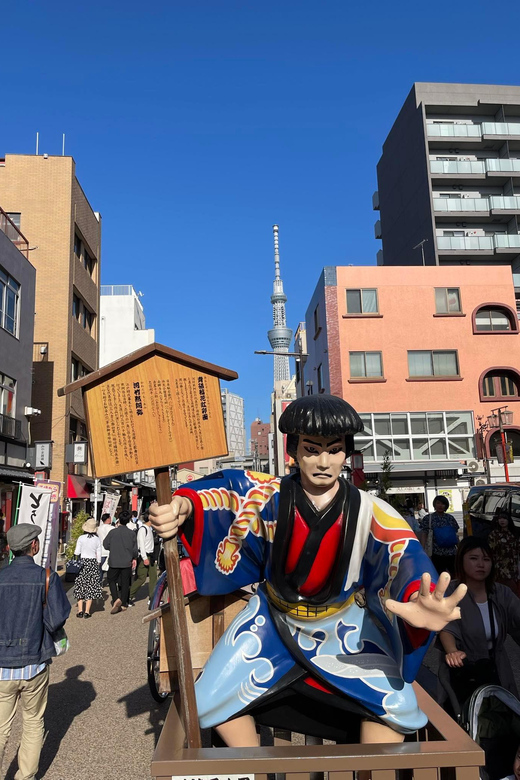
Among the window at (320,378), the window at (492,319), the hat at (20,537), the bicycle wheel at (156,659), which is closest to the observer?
the hat at (20,537)

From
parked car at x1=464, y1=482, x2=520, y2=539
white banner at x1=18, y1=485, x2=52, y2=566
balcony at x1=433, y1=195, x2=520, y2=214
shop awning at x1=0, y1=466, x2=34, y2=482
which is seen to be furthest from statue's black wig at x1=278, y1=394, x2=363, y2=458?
balcony at x1=433, y1=195, x2=520, y2=214

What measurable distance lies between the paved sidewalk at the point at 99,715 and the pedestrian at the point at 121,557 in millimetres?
1621

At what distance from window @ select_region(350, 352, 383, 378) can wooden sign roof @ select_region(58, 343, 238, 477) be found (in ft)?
76.7

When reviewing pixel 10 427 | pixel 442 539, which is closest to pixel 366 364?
pixel 10 427

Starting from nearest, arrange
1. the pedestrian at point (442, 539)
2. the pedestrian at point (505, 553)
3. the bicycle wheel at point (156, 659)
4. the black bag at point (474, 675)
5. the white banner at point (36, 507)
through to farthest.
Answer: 1. the black bag at point (474, 675)
2. the bicycle wheel at point (156, 659)
3. the pedestrian at point (505, 553)
4. the pedestrian at point (442, 539)
5. the white banner at point (36, 507)

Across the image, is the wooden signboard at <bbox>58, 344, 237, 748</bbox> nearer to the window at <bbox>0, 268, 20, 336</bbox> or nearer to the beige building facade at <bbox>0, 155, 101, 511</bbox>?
the window at <bbox>0, 268, 20, 336</bbox>

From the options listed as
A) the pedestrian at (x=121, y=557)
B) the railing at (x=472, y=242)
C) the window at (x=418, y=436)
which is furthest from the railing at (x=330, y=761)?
the railing at (x=472, y=242)

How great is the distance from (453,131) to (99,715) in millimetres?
31639

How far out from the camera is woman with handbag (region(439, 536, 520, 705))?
11.0 feet

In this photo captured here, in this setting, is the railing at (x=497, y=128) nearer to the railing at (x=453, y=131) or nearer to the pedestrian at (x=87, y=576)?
the railing at (x=453, y=131)

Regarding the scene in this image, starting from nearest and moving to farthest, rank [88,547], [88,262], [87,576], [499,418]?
[87,576]
[88,547]
[499,418]
[88,262]

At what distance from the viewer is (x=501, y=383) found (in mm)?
26172

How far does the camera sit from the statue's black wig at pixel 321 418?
2.52 m

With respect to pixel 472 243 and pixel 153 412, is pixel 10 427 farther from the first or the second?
pixel 472 243
